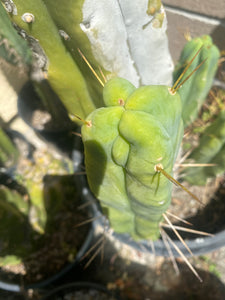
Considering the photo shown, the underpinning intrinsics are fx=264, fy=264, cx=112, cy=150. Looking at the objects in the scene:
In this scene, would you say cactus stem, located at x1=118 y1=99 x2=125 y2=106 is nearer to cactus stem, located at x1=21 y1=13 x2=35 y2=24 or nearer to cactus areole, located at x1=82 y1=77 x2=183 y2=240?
cactus areole, located at x1=82 y1=77 x2=183 y2=240

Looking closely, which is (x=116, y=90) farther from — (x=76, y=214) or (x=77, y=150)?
(x=76, y=214)

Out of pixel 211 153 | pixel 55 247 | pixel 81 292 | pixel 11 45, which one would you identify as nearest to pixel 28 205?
pixel 55 247

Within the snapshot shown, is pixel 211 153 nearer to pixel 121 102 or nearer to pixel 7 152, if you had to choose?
pixel 121 102

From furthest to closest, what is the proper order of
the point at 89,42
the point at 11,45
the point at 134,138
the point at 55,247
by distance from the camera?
the point at 55,247
the point at 11,45
the point at 89,42
the point at 134,138

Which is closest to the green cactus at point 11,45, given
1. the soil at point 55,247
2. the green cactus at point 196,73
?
the green cactus at point 196,73

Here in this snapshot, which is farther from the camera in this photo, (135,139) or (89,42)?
(89,42)

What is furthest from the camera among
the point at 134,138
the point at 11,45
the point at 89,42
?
the point at 11,45

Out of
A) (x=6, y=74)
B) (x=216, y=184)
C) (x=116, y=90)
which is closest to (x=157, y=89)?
(x=116, y=90)
